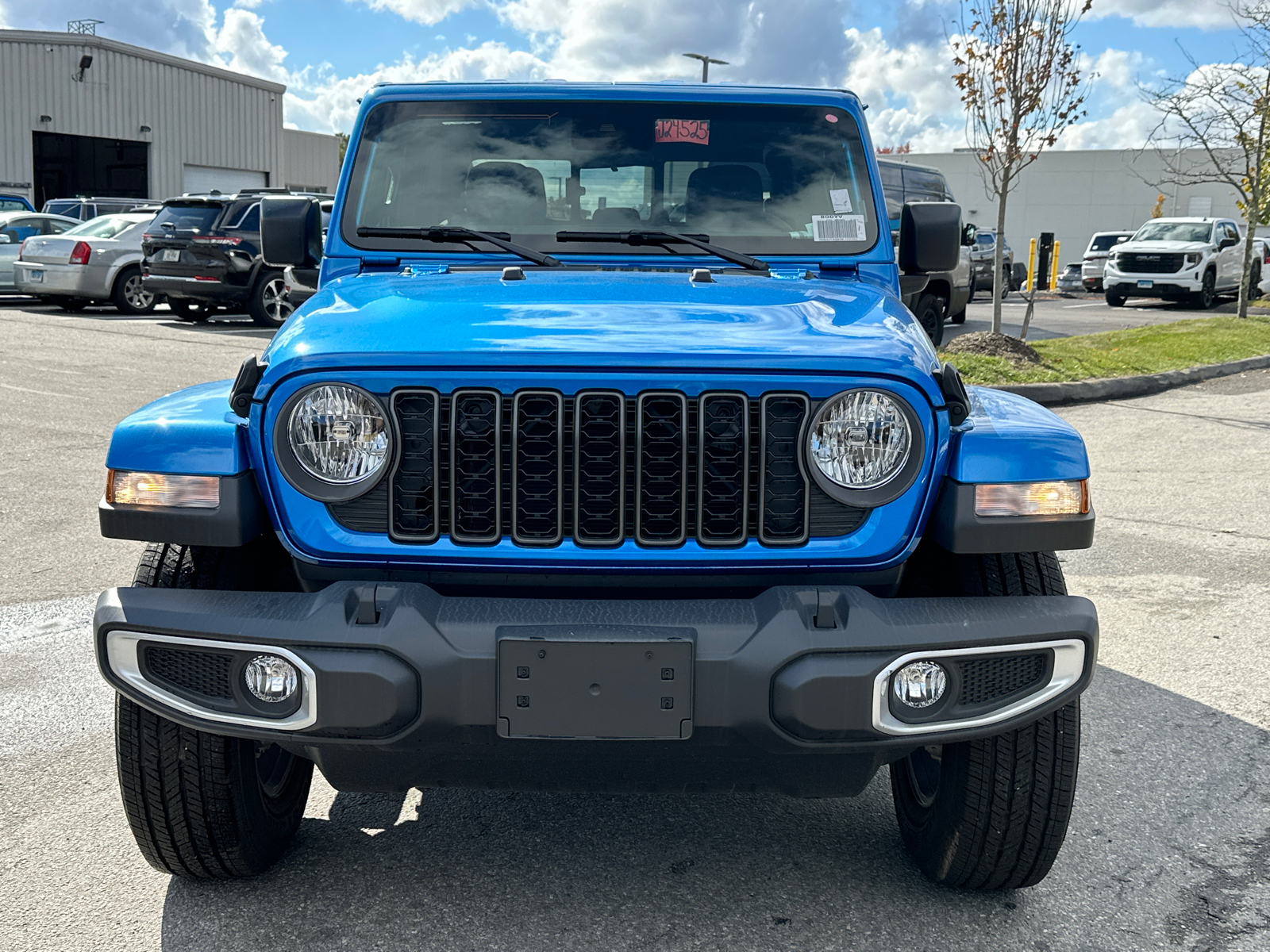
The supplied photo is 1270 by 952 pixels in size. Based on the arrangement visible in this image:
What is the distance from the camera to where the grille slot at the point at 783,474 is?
2.52 meters

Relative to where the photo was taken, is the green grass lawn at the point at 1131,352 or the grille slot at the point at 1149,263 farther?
the grille slot at the point at 1149,263

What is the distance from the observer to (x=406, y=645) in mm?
2330

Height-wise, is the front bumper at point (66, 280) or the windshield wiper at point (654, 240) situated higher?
the windshield wiper at point (654, 240)

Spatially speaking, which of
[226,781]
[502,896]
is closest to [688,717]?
[502,896]

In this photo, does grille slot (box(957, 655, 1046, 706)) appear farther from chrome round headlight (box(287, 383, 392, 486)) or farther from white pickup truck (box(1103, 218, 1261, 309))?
white pickup truck (box(1103, 218, 1261, 309))

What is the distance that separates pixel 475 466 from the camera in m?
2.53

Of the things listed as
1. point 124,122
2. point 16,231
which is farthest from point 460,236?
point 124,122

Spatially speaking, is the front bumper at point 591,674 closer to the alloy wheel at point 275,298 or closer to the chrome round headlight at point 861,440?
the chrome round headlight at point 861,440

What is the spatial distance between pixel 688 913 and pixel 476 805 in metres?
0.80

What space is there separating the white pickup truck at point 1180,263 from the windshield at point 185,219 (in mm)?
19004

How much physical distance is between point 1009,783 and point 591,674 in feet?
3.36

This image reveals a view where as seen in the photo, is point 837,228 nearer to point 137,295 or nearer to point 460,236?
point 460,236

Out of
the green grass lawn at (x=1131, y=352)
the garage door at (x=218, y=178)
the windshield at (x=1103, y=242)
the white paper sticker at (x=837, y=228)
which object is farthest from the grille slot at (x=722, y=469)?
the garage door at (x=218, y=178)

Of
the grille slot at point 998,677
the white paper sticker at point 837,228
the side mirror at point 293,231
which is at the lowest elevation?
the grille slot at point 998,677
